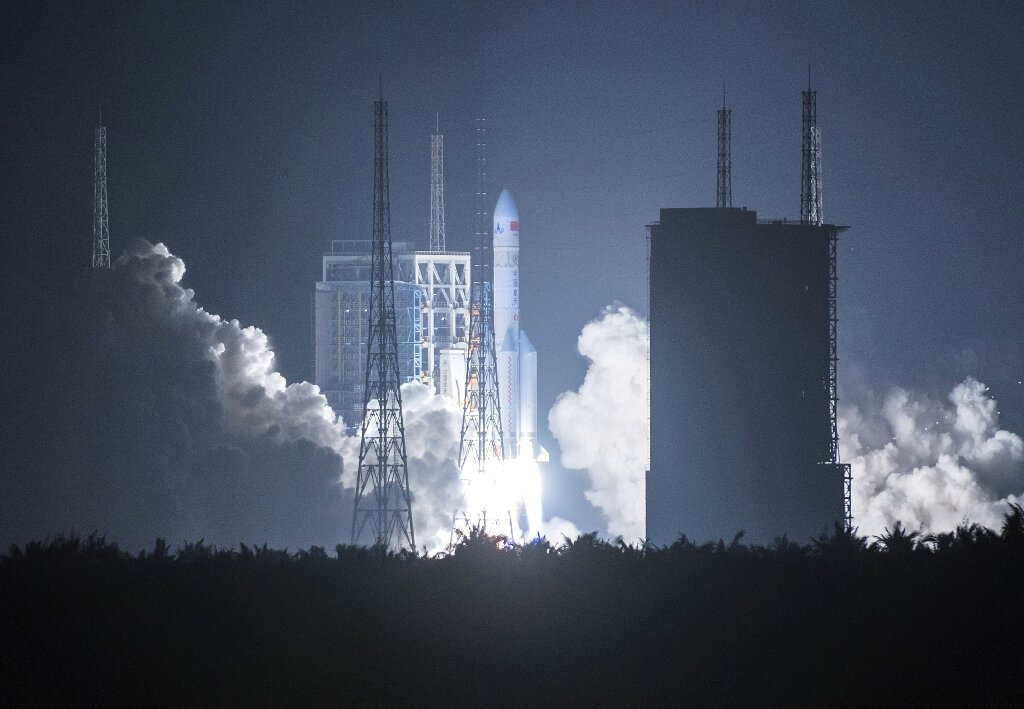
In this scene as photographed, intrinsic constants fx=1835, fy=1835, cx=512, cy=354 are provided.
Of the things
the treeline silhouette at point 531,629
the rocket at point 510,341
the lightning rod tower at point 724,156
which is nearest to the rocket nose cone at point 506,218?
the rocket at point 510,341

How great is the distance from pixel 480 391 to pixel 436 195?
18.7 m

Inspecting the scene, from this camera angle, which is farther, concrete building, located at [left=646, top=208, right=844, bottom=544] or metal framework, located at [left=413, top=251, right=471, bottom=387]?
metal framework, located at [left=413, top=251, right=471, bottom=387]

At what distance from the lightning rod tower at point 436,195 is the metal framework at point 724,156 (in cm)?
1794

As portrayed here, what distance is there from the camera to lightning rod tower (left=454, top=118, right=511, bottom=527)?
7875cm

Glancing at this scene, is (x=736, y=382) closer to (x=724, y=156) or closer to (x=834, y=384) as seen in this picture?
(x=834, y=384)

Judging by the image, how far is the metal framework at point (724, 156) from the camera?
256 feet

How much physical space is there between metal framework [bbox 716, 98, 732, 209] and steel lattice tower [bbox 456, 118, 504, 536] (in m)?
10.7

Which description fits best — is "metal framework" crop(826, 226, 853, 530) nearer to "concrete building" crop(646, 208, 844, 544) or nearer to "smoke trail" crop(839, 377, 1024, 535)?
"concrete building" crop(646, 208, 844, 544)

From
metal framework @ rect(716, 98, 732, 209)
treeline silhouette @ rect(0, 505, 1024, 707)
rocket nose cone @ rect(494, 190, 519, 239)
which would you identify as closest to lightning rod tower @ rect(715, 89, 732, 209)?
metal framework @ rect(716, 98, 732, 209)

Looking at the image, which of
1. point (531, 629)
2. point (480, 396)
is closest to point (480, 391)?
point (480, 396)

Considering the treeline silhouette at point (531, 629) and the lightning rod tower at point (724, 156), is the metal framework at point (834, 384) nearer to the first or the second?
the lightning rod tower at point (724, 156)

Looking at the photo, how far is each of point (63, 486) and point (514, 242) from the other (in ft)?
81.1

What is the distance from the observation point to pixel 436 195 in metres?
93.0

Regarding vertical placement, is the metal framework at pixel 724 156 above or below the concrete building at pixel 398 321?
above
